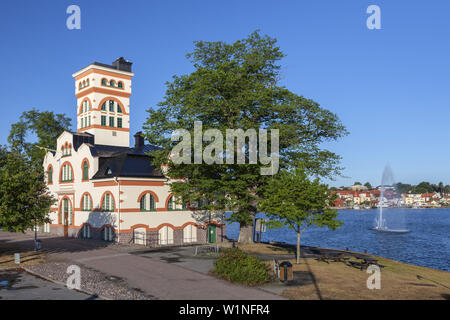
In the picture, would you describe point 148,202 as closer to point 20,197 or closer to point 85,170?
point 85,170

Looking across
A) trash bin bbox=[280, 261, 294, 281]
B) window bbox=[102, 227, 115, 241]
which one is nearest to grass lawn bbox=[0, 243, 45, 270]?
window bbox=[102, 227, 115, 241]

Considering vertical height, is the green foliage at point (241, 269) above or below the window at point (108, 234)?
above

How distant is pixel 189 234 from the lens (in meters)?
40.6

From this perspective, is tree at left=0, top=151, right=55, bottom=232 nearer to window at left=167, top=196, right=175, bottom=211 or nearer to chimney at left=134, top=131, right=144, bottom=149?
window at left=167, top=196, right=175, bottom=211

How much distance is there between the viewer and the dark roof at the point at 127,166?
36.9 metres

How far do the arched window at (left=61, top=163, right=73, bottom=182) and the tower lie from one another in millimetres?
4269

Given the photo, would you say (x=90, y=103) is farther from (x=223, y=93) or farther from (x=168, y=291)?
(x=168, y=291)

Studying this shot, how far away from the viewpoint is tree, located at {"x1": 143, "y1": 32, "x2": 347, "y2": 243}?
105 ft

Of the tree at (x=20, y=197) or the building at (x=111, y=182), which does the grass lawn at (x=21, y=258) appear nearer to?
the tree at (x=20, y=197)

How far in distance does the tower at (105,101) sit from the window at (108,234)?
12.7 meters

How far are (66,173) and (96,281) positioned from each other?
1131 inches

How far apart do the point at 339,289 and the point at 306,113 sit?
61.1 ft

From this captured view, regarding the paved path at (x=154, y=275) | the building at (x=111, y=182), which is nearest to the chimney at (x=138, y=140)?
the building at (x=111, y=182)

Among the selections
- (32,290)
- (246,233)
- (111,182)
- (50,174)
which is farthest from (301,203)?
(50,174)
